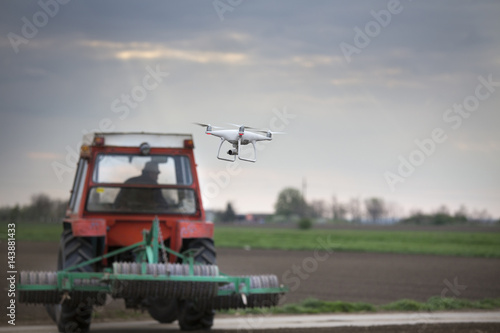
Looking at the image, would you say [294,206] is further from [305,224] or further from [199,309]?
[199,309]

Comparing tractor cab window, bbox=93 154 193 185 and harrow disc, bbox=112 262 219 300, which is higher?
tractor cab window, bbox=93 154 193 185

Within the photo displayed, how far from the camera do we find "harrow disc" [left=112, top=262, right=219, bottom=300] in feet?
33.1

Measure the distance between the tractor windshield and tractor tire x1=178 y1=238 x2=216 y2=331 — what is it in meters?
0.74

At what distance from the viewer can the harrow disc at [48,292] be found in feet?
33.8

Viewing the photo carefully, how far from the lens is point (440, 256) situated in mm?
41438

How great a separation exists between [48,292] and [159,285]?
1.37m

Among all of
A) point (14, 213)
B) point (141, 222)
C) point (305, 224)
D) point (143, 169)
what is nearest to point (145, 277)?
point (141, 222)

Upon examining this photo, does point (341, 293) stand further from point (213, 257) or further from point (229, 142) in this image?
point (229, 142)

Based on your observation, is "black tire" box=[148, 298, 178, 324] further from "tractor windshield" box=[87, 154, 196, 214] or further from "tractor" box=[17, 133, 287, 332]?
"tractor windshield" box=[87, 154, 196, 214]

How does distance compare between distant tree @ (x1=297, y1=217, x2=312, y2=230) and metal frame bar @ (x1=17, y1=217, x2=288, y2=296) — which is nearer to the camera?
metal frame bar @ (x1=17, y1=217, x2=288, y2=296)

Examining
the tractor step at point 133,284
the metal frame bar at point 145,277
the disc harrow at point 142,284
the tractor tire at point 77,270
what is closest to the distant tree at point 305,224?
Result: the tractor tire at point 77,270

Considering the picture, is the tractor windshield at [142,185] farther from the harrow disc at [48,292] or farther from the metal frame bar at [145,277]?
the harrow disc at [48,292]

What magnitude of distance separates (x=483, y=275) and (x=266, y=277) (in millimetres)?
19082

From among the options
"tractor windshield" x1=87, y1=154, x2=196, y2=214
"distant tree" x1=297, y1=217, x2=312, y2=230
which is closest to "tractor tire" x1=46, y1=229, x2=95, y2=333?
"tractor windshield" x1=87, y1=154, x2=196, y2=214
